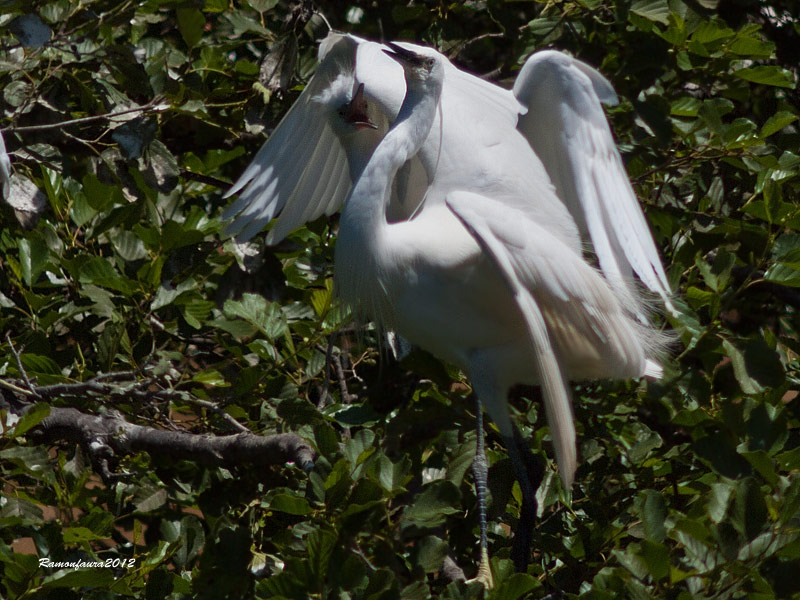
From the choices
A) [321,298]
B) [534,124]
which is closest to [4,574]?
[321,298]

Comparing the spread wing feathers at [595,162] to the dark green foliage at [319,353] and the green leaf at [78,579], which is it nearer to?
the dark green foliage at [319,353]

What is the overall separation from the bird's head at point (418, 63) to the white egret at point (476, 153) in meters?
0.04

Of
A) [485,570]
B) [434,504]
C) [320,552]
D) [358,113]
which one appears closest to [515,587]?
[434,504]

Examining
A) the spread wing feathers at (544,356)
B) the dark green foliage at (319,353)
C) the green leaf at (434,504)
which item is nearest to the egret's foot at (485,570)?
the dark green foliage at (319,353)

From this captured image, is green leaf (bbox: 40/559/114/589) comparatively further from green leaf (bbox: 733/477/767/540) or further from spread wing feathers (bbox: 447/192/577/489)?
green leaf (bbox: 733/477/767/540)

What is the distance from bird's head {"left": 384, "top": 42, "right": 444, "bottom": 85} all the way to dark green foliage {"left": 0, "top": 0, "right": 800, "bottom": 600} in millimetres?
350

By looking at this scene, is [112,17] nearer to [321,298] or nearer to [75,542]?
[321,298]

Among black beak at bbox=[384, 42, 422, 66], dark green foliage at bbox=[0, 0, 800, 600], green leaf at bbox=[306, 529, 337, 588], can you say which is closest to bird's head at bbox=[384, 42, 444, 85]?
black beak at bbox=[384, 42, 422, 66]

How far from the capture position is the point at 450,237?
1.88 m

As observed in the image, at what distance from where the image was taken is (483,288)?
1.89m

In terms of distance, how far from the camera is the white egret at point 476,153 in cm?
186

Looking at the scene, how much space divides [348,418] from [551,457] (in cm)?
60

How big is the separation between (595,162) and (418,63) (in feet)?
1.40

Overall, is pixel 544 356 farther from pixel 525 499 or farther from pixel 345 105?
pixel 345 105
